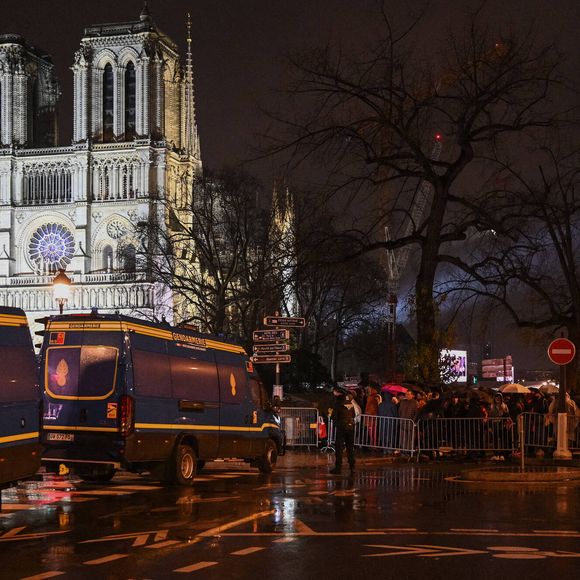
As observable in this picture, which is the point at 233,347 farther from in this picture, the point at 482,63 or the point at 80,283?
the point at 80,283

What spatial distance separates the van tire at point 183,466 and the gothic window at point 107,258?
288ft

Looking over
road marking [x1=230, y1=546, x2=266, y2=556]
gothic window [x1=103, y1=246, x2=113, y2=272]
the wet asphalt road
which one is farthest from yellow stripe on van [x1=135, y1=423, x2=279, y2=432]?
gothic window [x1=103, y1=246, x2=113, y2=272]

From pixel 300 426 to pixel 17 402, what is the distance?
17.3m

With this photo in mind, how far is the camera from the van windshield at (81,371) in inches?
720

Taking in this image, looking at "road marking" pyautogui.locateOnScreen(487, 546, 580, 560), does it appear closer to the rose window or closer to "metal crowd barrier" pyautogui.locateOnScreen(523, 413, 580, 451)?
"metal crowd barrier" pyautogui.locateOnScreen(523, 413, 580, 451)

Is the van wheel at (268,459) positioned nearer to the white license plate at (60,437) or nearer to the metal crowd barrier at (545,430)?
the white license plate at (60,437)

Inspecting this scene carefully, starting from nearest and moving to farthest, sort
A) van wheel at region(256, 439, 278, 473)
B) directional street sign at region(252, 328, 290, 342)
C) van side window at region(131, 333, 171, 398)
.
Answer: van side window at region(131, 333, 171, 398) → van wheel at region(256, 439, 278, 473) → directional street sign at region(252, 328, 290, 342)

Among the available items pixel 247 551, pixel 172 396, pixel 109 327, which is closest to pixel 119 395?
pixel 109 327

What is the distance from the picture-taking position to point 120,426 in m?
18.1

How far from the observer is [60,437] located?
18453 mm

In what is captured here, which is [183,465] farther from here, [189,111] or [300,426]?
[189,111]

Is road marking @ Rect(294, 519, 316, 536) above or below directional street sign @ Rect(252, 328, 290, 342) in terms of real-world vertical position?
below

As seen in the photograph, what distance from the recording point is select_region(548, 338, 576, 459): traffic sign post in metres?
25.2

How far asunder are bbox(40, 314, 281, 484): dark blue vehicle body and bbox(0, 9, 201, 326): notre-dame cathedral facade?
8126 centimetres
